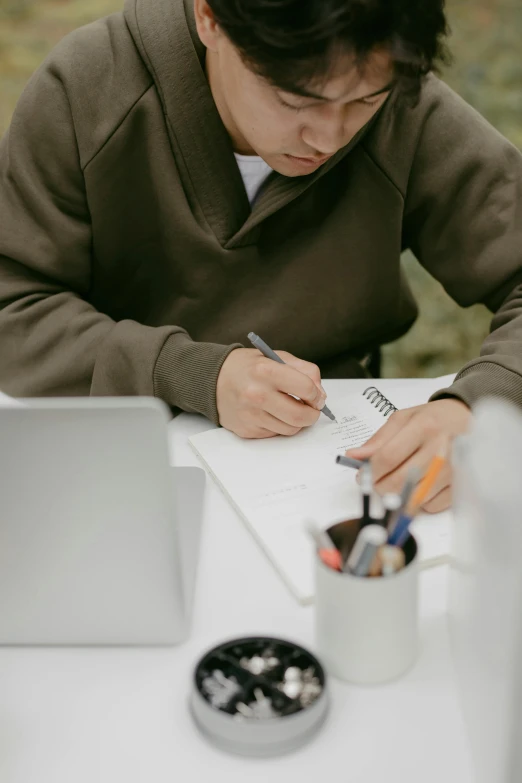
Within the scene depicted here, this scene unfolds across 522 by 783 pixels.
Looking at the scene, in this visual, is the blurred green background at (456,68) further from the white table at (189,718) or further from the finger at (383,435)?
the white table at (189,718)

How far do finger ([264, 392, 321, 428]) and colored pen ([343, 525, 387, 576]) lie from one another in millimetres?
332

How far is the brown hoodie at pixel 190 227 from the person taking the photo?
42.7 inches

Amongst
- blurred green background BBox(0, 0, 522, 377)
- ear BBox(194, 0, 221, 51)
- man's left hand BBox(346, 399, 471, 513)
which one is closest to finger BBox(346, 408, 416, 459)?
man's left hand BBox(346, 399, 471, 513)

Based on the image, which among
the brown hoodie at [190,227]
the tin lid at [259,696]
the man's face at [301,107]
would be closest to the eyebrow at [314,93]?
the man's face at [301,107]

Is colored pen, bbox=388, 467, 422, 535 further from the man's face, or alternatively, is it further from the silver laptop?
the man's face

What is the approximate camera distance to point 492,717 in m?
0.52

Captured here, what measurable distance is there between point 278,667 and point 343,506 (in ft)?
0.80

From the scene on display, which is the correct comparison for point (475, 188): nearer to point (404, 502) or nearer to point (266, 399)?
point (266, 399)

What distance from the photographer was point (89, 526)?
628 millimetres

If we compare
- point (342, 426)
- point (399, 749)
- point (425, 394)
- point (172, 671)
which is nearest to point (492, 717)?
point (399, 749)

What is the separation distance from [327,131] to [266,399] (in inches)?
11.6

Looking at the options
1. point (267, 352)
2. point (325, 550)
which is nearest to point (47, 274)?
point (267, 352)

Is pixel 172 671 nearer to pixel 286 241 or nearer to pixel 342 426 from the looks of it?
pixel 342 426

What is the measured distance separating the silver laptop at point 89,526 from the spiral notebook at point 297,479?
0.13 metres
